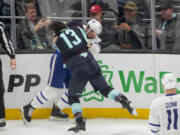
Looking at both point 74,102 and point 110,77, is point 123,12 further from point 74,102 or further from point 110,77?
point 74,102

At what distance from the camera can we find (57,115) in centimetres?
731

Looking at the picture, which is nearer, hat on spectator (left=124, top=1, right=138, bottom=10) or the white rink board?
the white rink board

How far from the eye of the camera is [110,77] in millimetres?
7480

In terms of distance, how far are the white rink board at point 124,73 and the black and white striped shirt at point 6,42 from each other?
0.50 meters

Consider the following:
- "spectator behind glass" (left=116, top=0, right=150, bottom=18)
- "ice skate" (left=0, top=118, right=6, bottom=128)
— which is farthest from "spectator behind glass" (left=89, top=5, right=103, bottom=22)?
"ice skate" (left=0, top=118, right=6, bottom=128)

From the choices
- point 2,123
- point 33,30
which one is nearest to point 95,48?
point 33,30

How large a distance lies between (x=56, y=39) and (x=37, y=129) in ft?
3.69

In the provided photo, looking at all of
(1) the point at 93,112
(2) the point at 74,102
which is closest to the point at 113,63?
(1) the point at 93,112

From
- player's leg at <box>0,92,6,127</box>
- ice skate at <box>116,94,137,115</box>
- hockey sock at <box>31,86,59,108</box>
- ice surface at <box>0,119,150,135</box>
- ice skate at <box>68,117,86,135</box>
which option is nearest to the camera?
ice skate at <box>68,117,86,135</box>

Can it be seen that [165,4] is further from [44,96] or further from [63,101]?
[44,96]

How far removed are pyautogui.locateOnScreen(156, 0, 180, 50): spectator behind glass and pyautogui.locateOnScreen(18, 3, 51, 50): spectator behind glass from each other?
1.46 m

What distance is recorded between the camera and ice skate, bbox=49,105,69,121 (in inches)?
288

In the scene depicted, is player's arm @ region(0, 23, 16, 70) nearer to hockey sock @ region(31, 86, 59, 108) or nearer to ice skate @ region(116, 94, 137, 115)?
hockey sock @ region(31, 86, 59, 108)

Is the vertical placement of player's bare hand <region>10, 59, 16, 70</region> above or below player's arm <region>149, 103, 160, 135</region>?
above
